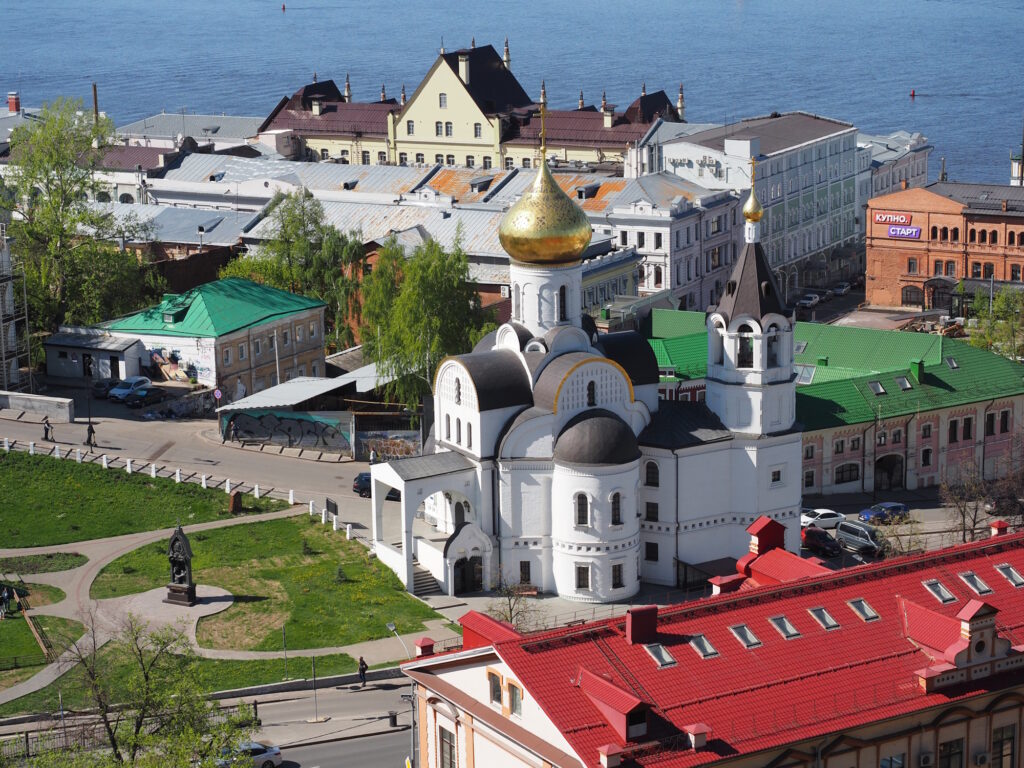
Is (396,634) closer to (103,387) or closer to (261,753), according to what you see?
(261,753)

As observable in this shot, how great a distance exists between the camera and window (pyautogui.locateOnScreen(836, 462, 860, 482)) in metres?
64.5

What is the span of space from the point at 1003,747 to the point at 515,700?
943 centimetres

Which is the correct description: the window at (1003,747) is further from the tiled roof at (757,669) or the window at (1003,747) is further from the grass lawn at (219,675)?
the grass lawn at (219,675)

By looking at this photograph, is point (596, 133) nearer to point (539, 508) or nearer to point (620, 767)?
point (539, 508)

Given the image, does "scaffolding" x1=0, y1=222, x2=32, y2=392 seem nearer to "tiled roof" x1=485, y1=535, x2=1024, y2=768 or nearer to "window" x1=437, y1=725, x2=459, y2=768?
"window" x1=437, y1=725, x2=459, y2=768

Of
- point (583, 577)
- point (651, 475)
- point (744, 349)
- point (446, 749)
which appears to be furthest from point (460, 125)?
point (446, 749)

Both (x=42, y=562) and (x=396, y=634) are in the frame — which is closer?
(x=396, y=634)

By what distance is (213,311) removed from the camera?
74.4 meters

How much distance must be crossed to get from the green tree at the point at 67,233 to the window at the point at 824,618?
153 feet

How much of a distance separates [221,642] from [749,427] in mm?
16438

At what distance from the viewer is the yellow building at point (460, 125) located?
11088cm

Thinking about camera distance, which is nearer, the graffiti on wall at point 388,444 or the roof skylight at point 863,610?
the roof skylight at point 863,610

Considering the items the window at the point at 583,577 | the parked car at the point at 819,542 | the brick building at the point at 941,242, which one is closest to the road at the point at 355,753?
the window at the point at 583,577

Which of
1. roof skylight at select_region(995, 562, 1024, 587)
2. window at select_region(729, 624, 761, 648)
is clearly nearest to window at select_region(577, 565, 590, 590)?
roof skylight at select_region(995, 562, 1024, 587)
